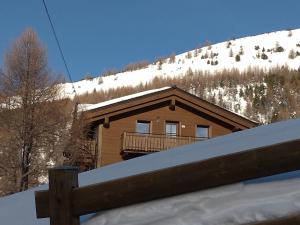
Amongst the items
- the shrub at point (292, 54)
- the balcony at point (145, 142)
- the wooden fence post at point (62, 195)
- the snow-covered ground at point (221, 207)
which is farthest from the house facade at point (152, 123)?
the shrub at point (292, 54)

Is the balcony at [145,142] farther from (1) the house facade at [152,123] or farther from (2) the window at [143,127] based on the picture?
(2) the window at [143,127]

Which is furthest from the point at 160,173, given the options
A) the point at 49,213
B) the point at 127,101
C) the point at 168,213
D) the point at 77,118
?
the point at 77,118

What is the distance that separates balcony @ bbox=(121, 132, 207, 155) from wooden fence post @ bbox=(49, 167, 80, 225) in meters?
22.3

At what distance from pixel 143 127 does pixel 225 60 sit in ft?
200

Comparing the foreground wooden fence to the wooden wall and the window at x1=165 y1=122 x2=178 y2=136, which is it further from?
the window at x1=165 y1=122 x2=178 y2=136

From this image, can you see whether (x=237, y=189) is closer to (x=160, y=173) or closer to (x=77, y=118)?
(x=160, y=173)

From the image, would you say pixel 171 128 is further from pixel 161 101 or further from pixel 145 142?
pixel 145 142

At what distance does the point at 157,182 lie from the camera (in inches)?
103

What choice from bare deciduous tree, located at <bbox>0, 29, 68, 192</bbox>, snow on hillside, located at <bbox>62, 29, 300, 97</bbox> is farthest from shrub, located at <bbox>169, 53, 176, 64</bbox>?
bare deciduous tree, located at <bbox>0, 29, 68, 192</bbox>

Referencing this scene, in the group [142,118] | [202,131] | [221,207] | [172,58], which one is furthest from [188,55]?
[221,207]

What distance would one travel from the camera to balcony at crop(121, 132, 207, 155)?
2528 centimetres

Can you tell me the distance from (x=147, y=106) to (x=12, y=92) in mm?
6690

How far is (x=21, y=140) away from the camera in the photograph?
26.5 meters

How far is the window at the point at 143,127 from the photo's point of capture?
87.9 ft
